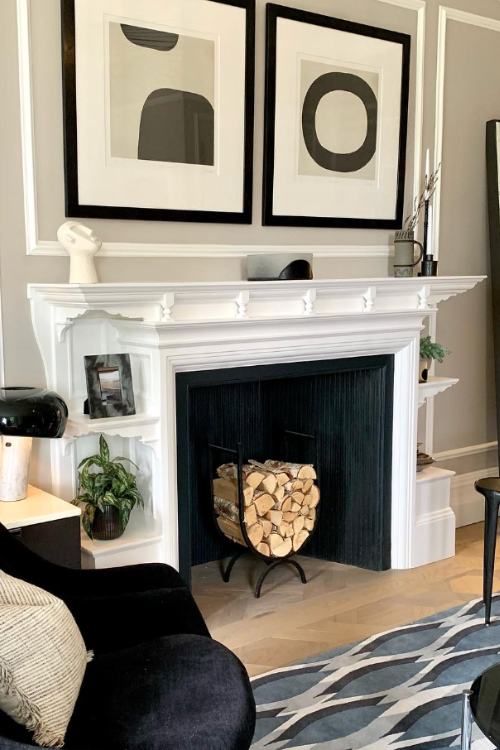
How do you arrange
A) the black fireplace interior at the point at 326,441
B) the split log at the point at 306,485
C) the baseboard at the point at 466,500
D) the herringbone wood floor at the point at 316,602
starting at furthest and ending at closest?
the baseboard at the point at 466,500 < the black fireplace interior at the point at 326,441 < the split log at the point at 306,485 < the herringbone wood floor at the point at 316,602

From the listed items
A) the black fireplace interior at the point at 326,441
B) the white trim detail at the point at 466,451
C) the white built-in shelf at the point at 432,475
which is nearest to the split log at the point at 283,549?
the black fireplace interior at the point at 326,441

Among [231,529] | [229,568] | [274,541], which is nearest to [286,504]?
[274,541]

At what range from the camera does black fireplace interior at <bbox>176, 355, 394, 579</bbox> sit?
3652 millimetres

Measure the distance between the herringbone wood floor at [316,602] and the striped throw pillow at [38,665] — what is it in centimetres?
125

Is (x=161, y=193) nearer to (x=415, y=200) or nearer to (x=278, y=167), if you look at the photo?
(x=278, y=167)

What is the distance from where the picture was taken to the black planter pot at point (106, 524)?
292 centimetres

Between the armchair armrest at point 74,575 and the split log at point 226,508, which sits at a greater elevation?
the armchair armrest at point 74,575

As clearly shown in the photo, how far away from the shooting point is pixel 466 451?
4.32 m

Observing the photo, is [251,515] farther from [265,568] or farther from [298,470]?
[265,568]

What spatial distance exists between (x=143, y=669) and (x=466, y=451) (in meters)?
2.80

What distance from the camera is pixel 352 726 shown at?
7.97 ft

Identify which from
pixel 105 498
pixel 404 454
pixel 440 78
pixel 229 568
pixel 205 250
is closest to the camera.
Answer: pixel 105 498

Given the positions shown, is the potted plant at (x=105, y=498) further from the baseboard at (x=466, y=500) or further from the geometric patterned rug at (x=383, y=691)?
the baseboard at (x=466, y=500)

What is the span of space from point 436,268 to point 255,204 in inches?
37.1
